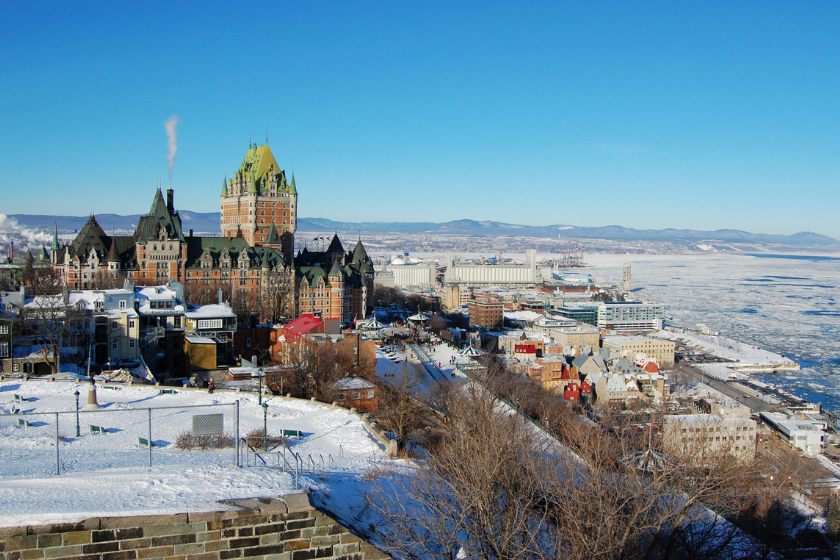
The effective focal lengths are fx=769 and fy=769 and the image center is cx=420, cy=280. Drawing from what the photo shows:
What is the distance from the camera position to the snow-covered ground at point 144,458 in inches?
428

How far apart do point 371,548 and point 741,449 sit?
1454 inches

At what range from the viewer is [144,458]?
611 inches

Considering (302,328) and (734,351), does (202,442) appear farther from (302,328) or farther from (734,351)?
(734,351)

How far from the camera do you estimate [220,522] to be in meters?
10.6

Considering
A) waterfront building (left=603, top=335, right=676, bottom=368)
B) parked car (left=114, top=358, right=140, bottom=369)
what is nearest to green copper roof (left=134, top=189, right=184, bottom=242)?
parked car (left=114, top=358, right=140, bottom=369)

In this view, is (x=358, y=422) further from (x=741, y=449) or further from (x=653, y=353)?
(x=653, y=353)

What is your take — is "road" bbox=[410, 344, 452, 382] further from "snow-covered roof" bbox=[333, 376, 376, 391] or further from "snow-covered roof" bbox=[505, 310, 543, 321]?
"snow-covered roof" bbox=[505, 310, 543, 321]

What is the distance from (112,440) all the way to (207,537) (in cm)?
870

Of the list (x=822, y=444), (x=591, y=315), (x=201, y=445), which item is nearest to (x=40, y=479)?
(x=201, y=445)

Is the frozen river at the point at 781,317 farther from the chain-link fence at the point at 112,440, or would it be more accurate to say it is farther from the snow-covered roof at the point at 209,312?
the chain-link fence at the point at 112,440

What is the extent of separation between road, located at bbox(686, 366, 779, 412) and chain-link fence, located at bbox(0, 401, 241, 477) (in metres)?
49.1

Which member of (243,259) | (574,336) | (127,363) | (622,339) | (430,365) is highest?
(243,259)

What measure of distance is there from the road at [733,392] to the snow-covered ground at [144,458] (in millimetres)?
45207

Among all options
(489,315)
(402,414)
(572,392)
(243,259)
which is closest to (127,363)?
(402,414)
